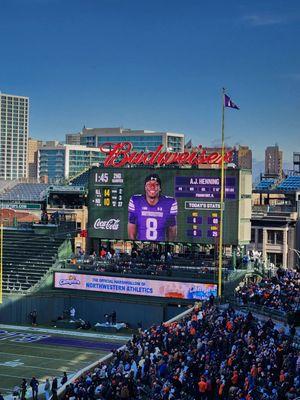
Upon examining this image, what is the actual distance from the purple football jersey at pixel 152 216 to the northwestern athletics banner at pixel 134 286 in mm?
3193

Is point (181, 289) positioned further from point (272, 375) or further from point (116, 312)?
point (272, 375)

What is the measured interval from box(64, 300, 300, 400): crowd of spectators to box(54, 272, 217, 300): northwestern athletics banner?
1463 cm

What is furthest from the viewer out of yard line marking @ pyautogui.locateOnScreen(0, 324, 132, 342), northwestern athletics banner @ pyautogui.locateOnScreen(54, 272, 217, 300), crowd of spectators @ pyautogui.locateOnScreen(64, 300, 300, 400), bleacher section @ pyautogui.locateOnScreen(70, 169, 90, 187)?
bleacher section @ pyautogui.locateOnScreen(70, 169, 90, 187)

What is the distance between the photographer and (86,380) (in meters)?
27.9

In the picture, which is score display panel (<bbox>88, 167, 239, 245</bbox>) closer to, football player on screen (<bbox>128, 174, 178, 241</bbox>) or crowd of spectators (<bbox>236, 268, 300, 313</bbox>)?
football player on screen (<bbox>128, 174, 178, 241</bbox>)

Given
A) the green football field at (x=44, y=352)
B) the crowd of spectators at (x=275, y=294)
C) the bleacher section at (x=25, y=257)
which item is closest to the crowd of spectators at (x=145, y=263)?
the bleacher section at (x=25, y=257)

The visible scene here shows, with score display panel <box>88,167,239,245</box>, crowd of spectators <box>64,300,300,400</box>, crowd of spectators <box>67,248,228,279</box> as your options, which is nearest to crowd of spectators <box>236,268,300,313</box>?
crowd of spectators <box>64,300,300,400</box>

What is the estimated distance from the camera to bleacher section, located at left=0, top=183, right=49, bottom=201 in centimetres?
9100

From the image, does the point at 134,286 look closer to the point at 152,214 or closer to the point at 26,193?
the point at 152,214

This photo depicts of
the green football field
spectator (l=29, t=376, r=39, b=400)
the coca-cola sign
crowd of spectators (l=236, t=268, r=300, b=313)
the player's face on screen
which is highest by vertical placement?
the player's face on screen

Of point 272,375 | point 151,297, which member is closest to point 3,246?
point 151,297

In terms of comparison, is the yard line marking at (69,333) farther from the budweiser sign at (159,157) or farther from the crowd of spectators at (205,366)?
the crowd of spectators at (205,366)

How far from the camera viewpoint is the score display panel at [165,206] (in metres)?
49.1

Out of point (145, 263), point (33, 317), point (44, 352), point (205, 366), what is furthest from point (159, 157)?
point (205, 366)
